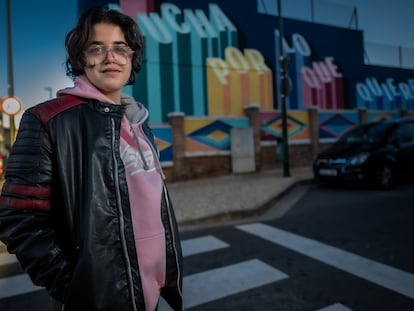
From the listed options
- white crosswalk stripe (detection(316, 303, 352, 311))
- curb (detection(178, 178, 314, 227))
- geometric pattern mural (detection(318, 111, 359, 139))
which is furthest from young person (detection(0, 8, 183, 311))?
geometric pattern mural (detection(318, 111, 359, 139))

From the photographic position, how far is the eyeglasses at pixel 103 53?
4.41ft

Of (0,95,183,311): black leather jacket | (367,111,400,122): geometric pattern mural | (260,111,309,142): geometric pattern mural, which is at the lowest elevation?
(0,95,183,311): black leather jacket

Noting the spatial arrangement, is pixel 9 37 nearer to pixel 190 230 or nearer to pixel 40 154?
pixel 190 230

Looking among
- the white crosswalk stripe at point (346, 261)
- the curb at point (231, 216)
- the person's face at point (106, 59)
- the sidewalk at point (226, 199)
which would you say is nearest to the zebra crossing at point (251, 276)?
the white crosswalk stripe at point (346, 261)

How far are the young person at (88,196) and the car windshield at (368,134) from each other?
322 inches

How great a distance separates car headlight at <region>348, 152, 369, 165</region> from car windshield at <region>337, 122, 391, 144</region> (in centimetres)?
63

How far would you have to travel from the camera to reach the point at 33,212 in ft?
3.70

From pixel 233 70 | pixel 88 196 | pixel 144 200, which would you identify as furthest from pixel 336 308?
pixel 233 70

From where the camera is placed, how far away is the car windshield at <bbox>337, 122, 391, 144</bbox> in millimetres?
8273

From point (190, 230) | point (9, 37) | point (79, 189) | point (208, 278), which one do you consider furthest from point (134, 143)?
point (9, 37)

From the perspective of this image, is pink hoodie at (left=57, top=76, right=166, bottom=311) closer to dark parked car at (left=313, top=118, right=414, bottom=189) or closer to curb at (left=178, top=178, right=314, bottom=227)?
curb at (left=178, top=178, right=314, bottom=227)

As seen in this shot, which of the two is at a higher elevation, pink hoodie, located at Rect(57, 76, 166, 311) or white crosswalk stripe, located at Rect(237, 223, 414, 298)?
pink hoodie, located at Rect(57, 76, 166, 311)

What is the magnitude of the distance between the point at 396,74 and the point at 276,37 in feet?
28.2

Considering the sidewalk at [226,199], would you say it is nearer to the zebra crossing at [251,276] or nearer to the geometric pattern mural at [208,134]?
the zebra crossing at [251,276]
